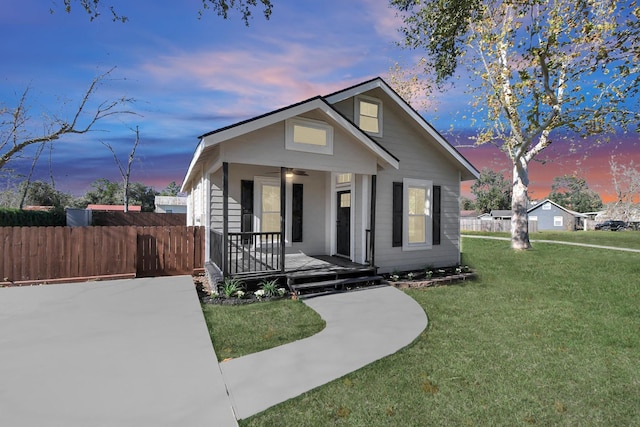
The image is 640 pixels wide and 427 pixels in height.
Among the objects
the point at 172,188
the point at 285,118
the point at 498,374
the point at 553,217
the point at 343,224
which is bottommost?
the point at 498,374

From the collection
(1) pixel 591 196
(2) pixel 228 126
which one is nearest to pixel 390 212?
(2) pixel 228 126

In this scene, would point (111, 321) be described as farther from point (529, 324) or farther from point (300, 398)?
point (529, 324)

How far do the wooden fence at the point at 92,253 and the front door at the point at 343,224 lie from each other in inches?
162

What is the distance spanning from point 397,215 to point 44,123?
52.0 feet

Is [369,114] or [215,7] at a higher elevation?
[215,7]

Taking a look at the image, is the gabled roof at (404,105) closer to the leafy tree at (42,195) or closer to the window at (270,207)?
the window at (270,207)

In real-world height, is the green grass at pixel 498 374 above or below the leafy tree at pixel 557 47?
below

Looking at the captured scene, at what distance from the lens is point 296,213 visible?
946cm

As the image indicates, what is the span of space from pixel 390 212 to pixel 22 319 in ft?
27.2

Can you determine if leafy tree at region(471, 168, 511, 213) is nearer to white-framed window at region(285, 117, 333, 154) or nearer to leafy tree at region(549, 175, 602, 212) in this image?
leafy tree at region(549, 175, 602, 212)

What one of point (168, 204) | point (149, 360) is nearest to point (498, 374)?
point (149, 360)

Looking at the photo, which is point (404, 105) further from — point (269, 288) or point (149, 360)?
point (149, 360)

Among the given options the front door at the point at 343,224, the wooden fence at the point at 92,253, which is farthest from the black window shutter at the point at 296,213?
the wooden fence at the point at 92,253

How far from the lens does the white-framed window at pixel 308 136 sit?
23.5 ft
